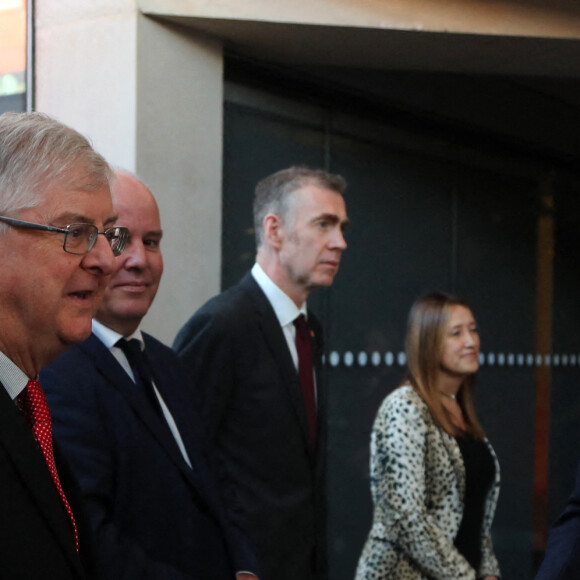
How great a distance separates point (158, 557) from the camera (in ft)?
7.29

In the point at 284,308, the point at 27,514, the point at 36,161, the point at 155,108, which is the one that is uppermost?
the point at 155,108

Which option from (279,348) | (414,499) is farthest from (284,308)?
(414,499)

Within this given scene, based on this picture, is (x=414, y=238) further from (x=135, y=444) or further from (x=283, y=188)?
(x=135, y=444)

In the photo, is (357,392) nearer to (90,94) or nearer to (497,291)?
(497,291)

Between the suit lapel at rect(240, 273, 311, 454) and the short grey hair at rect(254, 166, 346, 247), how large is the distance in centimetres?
34

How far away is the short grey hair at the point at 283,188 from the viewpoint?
3.85 metres

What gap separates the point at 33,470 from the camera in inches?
57.8

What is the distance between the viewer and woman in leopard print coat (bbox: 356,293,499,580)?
355 centimetres

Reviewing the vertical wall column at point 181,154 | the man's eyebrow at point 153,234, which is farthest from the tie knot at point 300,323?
the man's eyebrow at point 153,234

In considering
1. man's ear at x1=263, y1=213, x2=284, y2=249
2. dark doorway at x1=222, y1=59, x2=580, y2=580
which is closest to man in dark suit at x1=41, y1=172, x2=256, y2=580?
man's ear at x1=263, y1=213, x2=284, y2=249

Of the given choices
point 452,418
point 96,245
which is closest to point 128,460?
point 96,245

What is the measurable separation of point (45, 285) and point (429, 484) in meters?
2.33

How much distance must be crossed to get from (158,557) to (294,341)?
154 cm

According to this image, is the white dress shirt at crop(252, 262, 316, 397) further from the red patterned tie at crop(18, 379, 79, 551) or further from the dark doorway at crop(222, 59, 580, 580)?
the red patterned tie at crop(18, 379, 79, 551)
